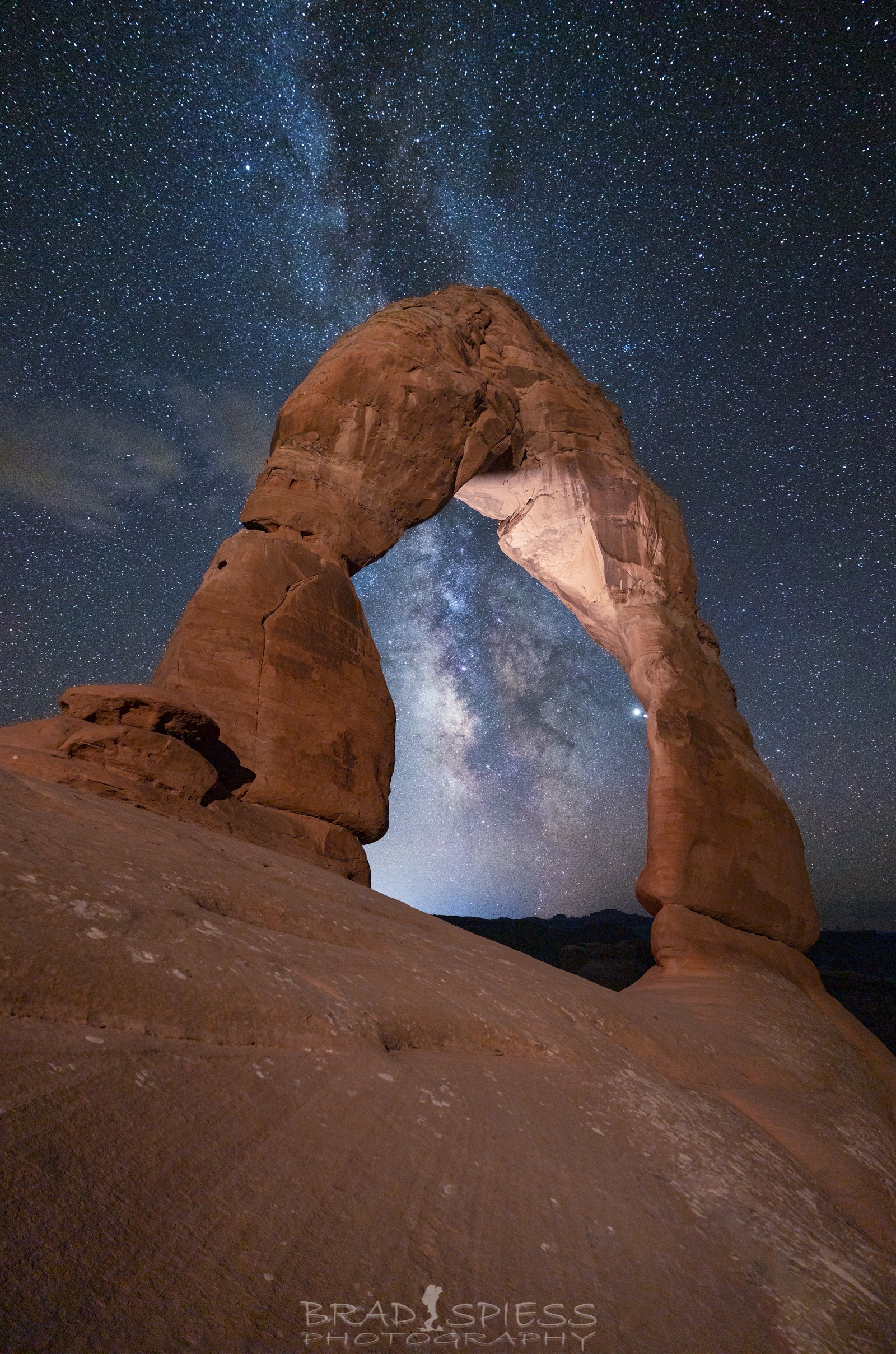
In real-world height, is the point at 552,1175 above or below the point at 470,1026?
below

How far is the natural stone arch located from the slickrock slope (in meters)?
2.83

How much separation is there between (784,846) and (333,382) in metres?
8.31

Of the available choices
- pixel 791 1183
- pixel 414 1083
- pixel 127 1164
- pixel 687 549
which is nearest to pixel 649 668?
pixel 687 549

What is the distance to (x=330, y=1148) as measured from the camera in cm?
168

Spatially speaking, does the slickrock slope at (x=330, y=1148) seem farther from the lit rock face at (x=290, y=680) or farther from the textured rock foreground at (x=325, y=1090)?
the lit rock face at (x=290, y=680)

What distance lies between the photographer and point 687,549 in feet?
37.5

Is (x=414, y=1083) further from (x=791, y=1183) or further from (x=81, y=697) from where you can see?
(x=81, y=697)

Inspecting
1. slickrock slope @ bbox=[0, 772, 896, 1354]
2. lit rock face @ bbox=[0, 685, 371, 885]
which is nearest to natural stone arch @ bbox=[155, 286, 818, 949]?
lit rock face @ bbox=[0, 685, 371, 885]

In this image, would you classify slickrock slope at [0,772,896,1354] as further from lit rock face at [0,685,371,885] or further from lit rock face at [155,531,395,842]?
lit rock face at [155,531,395,842]

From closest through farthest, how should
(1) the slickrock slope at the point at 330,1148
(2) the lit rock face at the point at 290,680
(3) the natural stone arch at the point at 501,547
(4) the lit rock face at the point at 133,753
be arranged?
(1) the slickrock slope at the point at 330,1148 → (4) the lit rock face at the point at 133,753 → (2) the lit rock face at the point at 290,680 → (3) the natural stone arch at the point at 501,547

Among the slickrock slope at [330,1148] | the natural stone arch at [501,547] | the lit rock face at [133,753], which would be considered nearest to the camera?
the slickrock slope at [330,1148]

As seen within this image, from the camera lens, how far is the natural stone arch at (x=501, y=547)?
20.5ft

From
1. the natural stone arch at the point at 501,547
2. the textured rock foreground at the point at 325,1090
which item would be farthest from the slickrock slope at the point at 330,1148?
the natural stone arch at the point at 501,547

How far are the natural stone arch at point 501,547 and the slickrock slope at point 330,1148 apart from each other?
2.83 m
